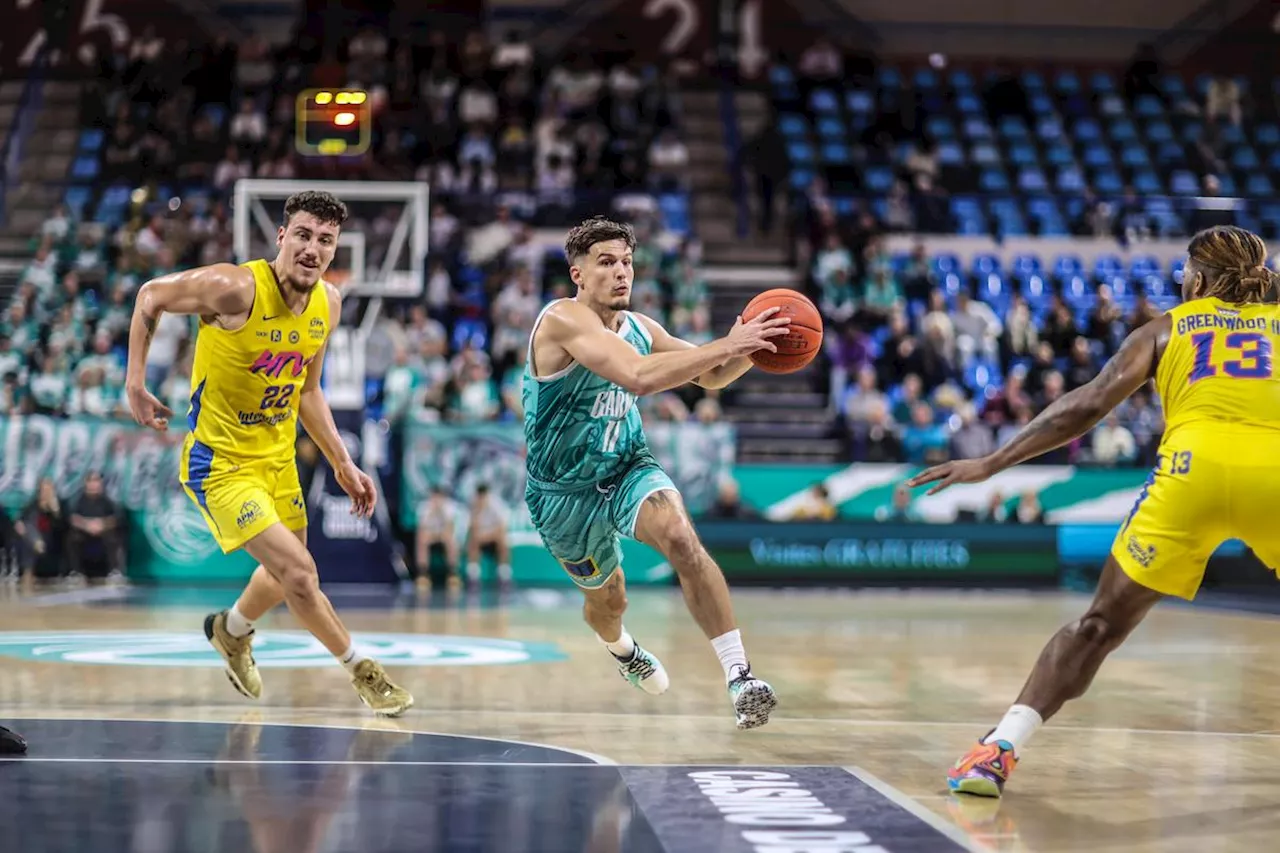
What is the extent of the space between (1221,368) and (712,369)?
1683mm

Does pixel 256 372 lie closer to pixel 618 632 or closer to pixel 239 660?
pixel 239 660

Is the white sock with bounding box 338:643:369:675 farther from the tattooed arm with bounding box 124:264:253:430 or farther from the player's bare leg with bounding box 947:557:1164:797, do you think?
the player's bare leg with bounding box 947:557:1164:797

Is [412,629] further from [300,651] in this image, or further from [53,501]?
[53,501]

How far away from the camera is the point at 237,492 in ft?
20.3

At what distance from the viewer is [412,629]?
32.5 ft

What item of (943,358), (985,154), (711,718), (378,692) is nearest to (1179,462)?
(711,718)

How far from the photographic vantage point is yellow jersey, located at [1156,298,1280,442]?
452 centimetres

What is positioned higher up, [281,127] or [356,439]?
[281,127]

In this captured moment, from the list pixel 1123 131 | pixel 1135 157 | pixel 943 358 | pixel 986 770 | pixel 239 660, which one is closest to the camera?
pixel 986 770

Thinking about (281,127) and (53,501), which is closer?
(53,501)

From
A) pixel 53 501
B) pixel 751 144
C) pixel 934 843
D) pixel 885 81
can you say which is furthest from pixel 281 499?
pixel 885 81

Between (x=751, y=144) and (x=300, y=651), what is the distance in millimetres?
12832

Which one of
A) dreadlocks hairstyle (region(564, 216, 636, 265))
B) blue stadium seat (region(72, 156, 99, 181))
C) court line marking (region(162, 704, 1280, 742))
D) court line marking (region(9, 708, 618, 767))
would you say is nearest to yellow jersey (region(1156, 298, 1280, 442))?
court line marking (region(162, 704, 1280, 742))

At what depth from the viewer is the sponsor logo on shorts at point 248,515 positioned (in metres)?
6.10
